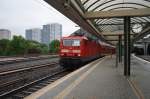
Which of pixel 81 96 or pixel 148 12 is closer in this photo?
pixel 81 96

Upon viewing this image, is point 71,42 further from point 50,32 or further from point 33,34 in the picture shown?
point 33,34

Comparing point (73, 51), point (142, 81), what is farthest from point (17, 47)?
point (142, 81)

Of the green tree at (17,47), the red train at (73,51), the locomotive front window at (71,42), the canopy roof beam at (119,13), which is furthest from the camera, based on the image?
the green tree at (17,47)

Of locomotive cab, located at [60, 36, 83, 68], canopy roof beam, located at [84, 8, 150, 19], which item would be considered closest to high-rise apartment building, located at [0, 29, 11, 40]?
locomotive cab, located at [60, 36, 83, 68]

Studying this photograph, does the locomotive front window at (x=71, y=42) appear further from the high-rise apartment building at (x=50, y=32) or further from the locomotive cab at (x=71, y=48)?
the high-rise apartment building at (x=50, y=32)

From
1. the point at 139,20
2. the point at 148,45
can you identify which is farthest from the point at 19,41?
the point at 139,20

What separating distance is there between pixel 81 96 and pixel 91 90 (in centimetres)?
122

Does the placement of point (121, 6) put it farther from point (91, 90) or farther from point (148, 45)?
point (148, 45)

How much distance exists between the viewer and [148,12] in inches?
541

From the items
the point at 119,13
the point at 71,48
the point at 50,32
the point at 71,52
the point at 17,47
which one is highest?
the point at 50,32

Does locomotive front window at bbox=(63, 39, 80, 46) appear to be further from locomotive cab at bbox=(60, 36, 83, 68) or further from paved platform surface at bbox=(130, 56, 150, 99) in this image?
paved platform surface at bbox=(130, 56, 150, 99)

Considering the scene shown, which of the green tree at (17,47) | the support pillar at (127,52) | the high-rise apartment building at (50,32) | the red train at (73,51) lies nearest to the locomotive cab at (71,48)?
the red train at (73,51)

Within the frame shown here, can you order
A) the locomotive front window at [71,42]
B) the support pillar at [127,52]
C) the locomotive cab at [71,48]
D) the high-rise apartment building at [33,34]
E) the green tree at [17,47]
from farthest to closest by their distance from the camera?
the high-rise apartment building at [33,34]
the green tree at [17,47]
the locomotive front window at [71,42]
the locomotive cab at [71,48]
the support pillar at [127,52]

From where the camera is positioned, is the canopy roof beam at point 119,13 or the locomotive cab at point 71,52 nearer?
the canopy roof beam at point 119,13
